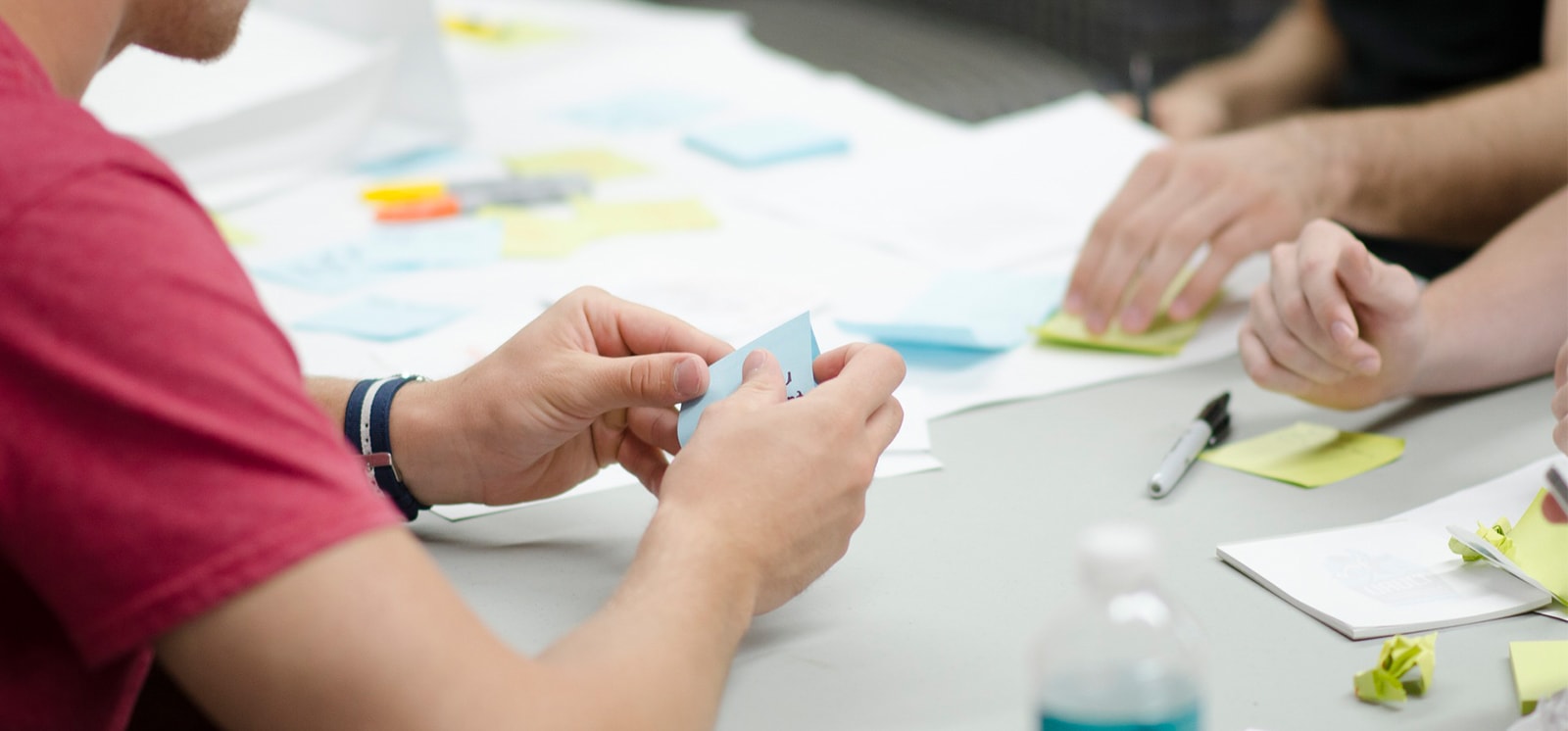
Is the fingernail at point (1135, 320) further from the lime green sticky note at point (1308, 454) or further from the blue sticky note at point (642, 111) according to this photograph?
the blue sticky note at point (642, 111)

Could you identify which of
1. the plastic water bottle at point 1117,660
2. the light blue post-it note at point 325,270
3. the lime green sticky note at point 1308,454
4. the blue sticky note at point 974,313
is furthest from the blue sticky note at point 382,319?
the plastic water bottle at point 1117,660

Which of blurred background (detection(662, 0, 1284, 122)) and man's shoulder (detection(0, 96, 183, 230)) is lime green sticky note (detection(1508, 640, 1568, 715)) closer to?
man's shoulder (detection(0, 96, 183, 230))

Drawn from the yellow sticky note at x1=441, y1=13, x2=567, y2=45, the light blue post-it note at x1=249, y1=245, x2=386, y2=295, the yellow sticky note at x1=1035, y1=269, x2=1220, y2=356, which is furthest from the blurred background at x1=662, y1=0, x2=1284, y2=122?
the light blue post-it note at x1=249, y1=245, x2=386, y2=295

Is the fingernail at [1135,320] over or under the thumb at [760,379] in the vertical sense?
under

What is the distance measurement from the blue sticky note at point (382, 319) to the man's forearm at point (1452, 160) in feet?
2.85

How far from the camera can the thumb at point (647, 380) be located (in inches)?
32.0

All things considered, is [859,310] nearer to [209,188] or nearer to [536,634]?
[536,634]

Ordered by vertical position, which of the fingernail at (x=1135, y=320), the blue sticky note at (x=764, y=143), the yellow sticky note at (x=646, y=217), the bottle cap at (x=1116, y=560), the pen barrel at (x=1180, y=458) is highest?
the bottle cap at (x=1116, y=560)

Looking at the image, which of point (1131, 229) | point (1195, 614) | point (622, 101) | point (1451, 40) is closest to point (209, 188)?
point (622, 101)

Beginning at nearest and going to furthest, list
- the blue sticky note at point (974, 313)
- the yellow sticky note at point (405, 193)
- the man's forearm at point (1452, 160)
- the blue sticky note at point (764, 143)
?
1. the blue sticky note at point (974, 313)
2. the man's forearm at point (1452, 160)
3. the yellow sticky note at point (405, 193)
4. the blue sticky note at point (764, 143)

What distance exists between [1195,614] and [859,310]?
0.55m

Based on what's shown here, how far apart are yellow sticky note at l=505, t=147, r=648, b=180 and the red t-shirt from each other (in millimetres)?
1190

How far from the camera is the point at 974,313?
127cm

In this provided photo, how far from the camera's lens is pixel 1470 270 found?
3.63 ft
